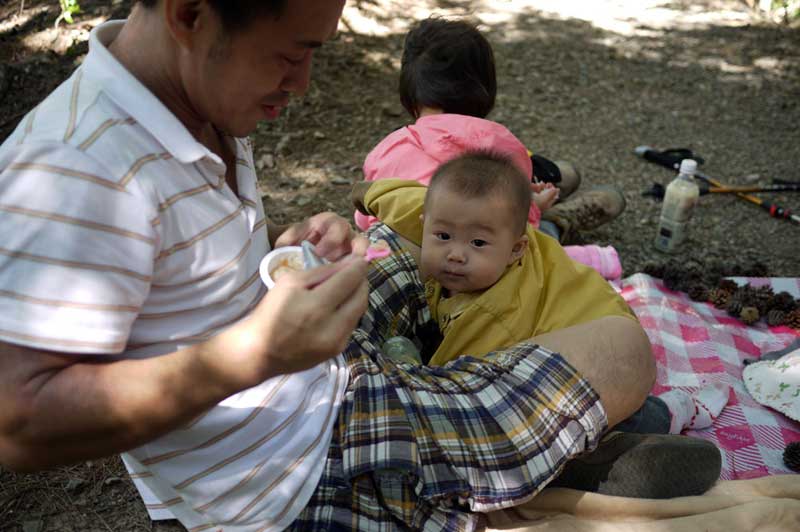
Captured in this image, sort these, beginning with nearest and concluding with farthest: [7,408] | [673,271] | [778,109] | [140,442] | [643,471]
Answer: [7,408] → [140,442] → [643,471] → [673,271] → [778,109]

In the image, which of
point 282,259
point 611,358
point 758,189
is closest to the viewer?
point 282,259

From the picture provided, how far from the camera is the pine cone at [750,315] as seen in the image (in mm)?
3129

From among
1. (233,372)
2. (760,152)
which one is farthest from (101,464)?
(760,152)

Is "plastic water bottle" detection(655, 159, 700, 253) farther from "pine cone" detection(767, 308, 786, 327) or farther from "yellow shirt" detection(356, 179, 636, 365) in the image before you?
"yellow shirt" detection(356, 179, 636, 365)

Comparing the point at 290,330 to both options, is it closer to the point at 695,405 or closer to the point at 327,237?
the point at 327,237

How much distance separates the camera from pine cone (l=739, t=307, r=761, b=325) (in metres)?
3.13

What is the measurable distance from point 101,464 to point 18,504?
0.88ft

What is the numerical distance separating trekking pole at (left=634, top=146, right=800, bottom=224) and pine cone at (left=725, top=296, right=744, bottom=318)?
119 centimetres

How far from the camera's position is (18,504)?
7.27 ft

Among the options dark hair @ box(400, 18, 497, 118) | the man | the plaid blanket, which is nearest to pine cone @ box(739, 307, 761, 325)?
dark hair @ box(400, 18, 497, 118)

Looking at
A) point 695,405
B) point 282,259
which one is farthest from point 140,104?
point 695,405

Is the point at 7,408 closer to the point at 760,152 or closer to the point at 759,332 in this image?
the point at 759,332

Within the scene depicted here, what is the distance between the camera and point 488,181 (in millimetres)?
2371

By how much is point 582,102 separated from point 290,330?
5.05 m
